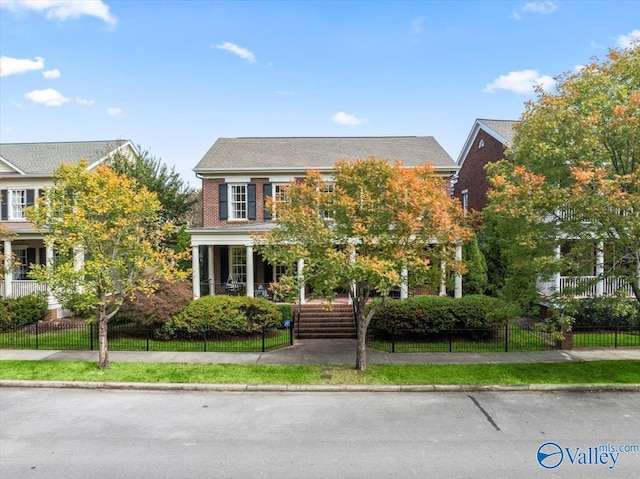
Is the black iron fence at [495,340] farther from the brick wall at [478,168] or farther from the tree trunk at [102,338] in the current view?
the brick wall at [478,168]

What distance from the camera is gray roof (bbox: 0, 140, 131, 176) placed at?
76.9ft

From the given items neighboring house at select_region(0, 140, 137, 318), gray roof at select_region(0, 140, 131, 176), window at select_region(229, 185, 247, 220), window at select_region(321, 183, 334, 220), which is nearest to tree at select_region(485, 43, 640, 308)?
window at select_region(321, 183, 334, 220)

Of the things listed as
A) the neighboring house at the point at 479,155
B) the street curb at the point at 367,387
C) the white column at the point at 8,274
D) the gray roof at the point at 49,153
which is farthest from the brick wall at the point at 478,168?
the white column at the point at 8,274

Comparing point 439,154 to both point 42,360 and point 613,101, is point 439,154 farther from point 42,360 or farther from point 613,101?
point 42,360

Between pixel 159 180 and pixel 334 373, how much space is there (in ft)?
61.0

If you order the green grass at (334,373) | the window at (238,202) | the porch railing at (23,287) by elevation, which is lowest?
the green grass at (334,373)

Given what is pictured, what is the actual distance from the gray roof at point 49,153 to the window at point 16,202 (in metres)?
1.29

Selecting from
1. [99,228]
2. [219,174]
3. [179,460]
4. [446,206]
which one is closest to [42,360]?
[99,228]

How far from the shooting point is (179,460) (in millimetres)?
7090

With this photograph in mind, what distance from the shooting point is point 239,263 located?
23.6 metres

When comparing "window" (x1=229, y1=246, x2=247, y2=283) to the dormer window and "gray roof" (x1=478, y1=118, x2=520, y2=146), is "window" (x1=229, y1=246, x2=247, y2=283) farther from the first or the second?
"gray roof" (x1=478, y1=118, x2=520, y2=146)

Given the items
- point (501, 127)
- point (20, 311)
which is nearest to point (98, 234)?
point (20, 311)

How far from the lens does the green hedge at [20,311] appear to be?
56.3 ft

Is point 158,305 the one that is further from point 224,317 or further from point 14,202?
point 14,202
